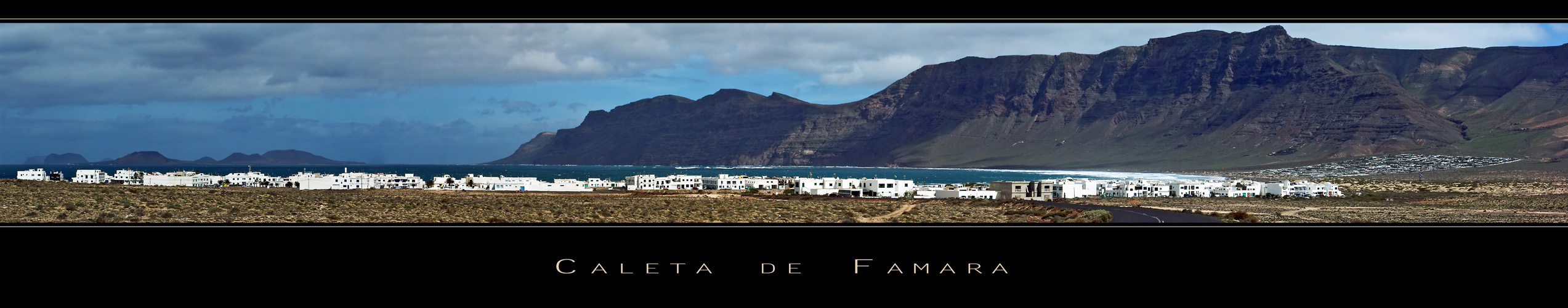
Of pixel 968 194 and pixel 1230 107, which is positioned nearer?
pixel 968 194

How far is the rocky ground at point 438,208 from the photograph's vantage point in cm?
1881

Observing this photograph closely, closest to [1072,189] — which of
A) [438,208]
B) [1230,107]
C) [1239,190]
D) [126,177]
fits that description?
[1239,190]

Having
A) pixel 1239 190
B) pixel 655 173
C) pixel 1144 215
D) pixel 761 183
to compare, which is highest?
pixel 655 173

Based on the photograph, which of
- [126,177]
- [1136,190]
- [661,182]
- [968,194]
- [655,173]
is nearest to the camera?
[968,194]

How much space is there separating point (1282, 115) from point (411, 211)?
5444 inches

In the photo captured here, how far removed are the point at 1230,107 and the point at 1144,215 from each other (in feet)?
444

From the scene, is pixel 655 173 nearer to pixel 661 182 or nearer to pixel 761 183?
pixel 661 182

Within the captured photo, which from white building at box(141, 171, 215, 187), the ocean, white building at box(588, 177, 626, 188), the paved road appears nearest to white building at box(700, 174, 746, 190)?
white building at box(588, 177, 626, 188)

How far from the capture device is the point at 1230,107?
15062cm

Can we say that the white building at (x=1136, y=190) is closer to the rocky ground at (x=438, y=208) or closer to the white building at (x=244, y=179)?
the rocky ground at (x=438, y=208)

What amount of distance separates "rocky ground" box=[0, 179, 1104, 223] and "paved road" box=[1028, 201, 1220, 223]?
1507mm

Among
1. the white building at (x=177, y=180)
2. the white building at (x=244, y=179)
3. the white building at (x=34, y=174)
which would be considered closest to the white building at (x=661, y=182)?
the white building at (x=244, y=179)

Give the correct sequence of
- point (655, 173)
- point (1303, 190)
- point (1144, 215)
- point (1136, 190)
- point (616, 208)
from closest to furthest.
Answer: point (616, 208) < point (1144, 215) < point (1303, 190) < point (1136, 190) < point (655, 173)
